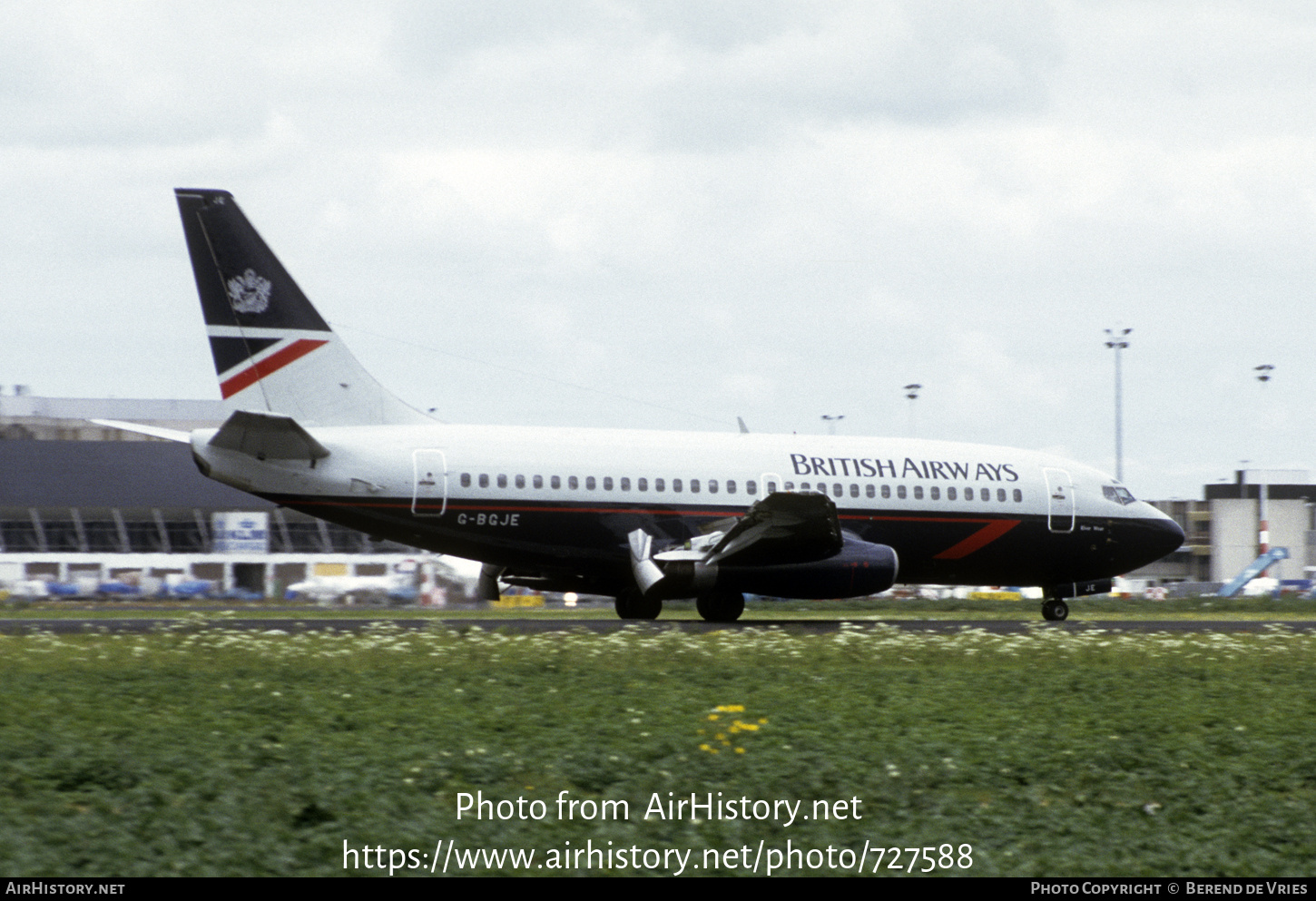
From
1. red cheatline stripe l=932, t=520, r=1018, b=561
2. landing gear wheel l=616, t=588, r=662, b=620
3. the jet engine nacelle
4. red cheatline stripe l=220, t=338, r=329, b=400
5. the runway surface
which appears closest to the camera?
the runway surface

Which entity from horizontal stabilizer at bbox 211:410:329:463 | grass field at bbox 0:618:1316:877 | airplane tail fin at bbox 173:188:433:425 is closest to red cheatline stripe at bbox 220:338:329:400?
airplane tail fin at bbox 173:188:433:425

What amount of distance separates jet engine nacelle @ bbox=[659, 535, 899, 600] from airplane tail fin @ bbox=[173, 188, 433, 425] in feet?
23.7

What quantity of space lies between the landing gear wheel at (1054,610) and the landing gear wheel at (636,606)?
886 cm

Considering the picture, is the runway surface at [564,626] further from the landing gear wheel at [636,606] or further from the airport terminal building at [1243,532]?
the airport terminal building at [1243,532]

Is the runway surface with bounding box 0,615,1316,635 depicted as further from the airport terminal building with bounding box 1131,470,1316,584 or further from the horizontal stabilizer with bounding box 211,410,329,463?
the airport terminal building with bounding box 1131,470,1316,584

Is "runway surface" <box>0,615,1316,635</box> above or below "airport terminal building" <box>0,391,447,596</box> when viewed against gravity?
below

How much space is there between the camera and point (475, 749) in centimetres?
1094

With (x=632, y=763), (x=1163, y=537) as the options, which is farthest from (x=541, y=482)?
(x=632, y=763)

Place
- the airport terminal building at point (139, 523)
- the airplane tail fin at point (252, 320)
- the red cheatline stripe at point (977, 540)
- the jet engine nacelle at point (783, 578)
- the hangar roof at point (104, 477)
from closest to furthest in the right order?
the airplane tail fin at point (252, 320) → the jet engine nacelle at point (783, 578) → the red cheatline stripe at point (977, 540) → the airport terminal building at point (139, 523) → the hangar roof at point (104, 477)

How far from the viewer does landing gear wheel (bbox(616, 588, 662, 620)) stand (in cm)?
2895

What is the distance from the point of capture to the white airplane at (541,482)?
84.8 feet

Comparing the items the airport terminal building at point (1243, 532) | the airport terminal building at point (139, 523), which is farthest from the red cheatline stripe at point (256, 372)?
the airport terminal building at point (1243, 532)
